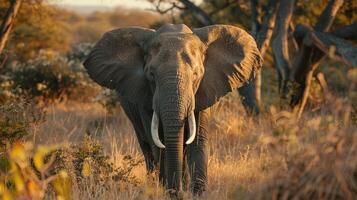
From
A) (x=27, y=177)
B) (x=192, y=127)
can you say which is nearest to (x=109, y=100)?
(x=192, y=127)

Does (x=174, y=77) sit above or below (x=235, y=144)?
above

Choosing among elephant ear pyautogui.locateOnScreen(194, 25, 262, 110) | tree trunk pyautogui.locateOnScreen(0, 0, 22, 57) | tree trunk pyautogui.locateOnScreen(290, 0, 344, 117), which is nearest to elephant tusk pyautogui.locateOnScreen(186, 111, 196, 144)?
elephant ear pyautogui.locateOnScreen(194, 25, 262, 110)

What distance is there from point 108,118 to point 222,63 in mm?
5490

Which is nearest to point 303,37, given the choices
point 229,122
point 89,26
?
point 229,122

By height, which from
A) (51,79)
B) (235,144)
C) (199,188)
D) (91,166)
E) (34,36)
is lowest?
(34,36)

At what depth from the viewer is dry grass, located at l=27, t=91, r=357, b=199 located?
414cm

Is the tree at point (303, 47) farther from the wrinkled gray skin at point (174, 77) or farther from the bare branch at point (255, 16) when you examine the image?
the wrinkled gray skin at point (174, 77)

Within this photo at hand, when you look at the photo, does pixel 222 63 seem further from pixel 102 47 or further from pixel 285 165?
pixel 285 165

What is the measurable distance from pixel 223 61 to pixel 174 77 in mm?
1016

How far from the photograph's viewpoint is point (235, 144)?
31.1 ft

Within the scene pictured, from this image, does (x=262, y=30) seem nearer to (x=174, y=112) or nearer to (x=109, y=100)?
(x=109, y=100)

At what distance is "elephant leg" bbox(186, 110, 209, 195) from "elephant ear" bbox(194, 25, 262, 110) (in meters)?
0.20

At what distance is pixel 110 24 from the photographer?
5778 centimetres

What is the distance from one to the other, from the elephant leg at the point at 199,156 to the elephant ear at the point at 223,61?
0.66 ft
